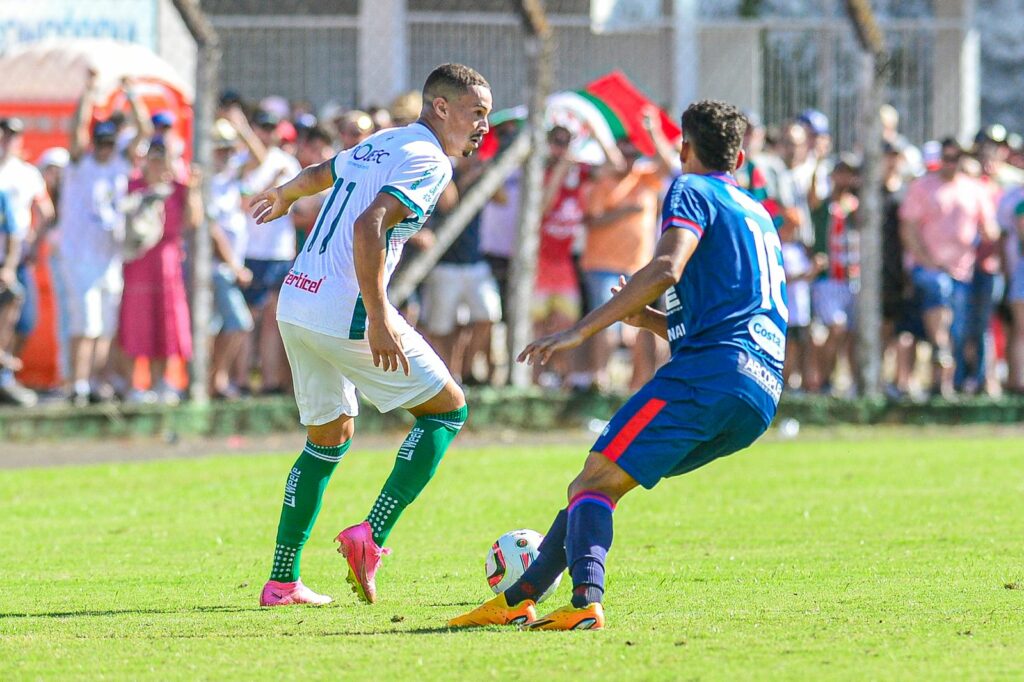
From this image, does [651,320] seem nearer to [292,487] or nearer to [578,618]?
[578,618]

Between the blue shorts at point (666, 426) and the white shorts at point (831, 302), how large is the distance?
9.61m

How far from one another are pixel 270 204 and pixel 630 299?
6.99 ft

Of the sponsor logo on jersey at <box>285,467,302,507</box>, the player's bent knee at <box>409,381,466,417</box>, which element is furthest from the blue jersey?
the sponsor logo on jersey at <box>285,467,302,507</box>

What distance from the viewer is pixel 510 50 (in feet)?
61.2

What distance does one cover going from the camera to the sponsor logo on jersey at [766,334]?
6.21 m

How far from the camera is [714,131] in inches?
248

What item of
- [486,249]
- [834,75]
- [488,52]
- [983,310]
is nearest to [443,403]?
[486,249]

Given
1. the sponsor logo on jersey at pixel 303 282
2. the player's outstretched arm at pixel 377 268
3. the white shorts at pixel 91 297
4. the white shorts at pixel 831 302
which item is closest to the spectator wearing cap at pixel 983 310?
the white shorts at pixel 831 302

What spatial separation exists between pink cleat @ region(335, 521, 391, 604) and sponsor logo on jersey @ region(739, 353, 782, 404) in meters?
1.72

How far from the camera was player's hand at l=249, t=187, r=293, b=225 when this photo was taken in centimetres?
734

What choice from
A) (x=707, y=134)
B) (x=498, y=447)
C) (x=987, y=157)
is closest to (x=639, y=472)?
(x=707, y=134)

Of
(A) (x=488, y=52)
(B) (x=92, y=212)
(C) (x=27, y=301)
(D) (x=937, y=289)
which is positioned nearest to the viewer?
(B) (x=92, y=212)

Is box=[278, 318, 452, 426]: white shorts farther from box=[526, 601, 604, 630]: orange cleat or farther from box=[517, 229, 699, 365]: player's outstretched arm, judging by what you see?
box=[526, 601, 604, 630]: orange cleat

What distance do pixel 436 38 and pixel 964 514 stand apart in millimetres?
13023
